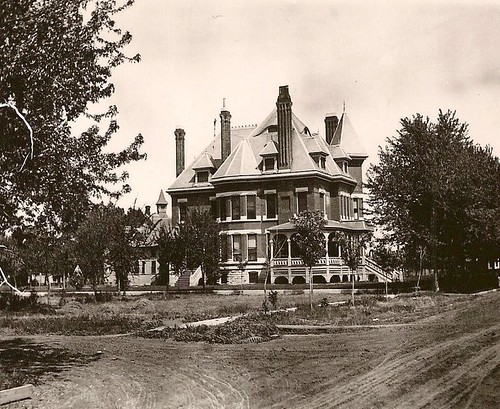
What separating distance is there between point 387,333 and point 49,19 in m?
11.3

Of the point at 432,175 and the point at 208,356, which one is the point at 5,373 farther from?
the point at 432,175

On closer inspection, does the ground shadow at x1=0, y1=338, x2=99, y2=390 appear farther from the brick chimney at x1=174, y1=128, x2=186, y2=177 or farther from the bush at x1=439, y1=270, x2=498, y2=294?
the brick chimney at x1=174, y1=128, x2=186, y2=177

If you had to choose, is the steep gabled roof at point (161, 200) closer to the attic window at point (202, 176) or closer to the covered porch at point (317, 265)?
the attic window at point (202, 176)

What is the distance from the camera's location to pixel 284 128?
148 feet

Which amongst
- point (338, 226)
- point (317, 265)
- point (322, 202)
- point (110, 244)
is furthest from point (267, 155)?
point (110, 244)

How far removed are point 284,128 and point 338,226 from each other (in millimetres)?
8423

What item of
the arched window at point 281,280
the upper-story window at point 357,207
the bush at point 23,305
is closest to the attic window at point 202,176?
the arched window at point 281,280

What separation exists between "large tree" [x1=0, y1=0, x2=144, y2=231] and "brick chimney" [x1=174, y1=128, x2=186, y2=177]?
4275cm

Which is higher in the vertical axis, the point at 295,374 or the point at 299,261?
the point at 299,261

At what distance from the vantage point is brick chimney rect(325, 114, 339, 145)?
55406 millimetres

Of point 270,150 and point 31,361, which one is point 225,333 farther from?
point 270,150

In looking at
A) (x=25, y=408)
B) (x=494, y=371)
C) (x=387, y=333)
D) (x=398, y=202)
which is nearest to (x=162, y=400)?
(x=25, y=408)

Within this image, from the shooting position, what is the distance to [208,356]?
41.8ft

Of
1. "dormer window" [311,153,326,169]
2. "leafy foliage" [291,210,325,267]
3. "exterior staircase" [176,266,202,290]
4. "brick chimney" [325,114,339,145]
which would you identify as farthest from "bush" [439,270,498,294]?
"exterior staircase" [176,266,202,290]
